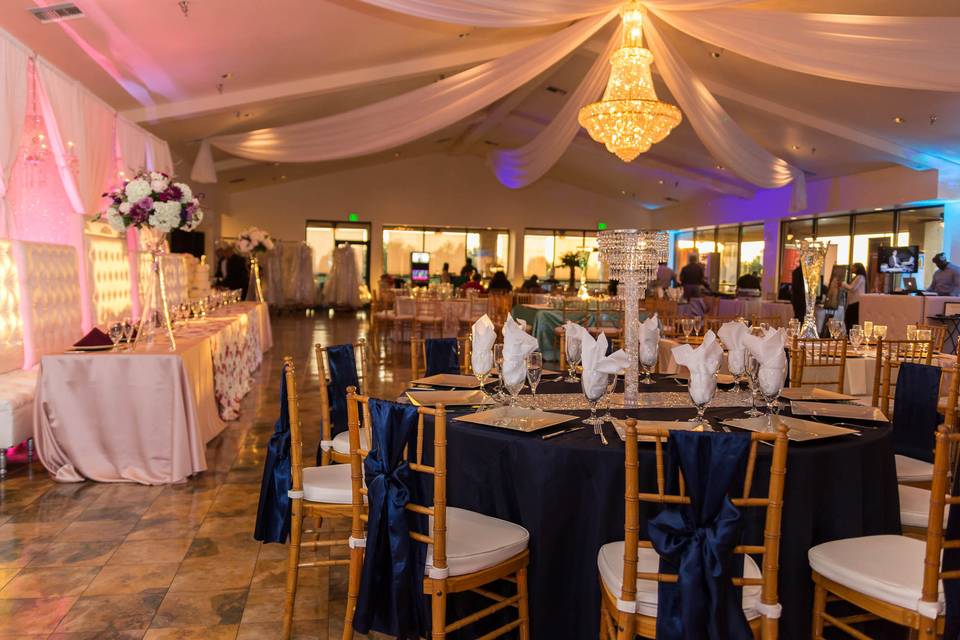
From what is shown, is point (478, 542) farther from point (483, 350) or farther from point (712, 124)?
point (712, 124)

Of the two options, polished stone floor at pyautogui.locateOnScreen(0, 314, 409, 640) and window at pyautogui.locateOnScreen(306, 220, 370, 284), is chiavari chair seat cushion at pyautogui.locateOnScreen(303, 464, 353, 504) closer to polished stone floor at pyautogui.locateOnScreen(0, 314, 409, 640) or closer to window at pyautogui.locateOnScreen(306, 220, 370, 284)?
polished stone floor at pyautogui.locateOnScreen(0, 314, 409, 640)

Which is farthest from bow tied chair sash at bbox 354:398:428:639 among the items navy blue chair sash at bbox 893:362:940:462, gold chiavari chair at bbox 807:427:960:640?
navy blue chair sash at bbox 893:362:940:462

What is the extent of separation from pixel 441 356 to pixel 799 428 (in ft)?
6.99

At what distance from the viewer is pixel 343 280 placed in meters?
19.9

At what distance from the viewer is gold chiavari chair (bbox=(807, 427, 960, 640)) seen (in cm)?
197

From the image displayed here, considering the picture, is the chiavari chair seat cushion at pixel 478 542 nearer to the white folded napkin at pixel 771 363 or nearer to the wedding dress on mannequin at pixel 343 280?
the white folded napkin at pixel 771 363

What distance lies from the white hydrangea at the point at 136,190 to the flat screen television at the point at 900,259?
36.2ft

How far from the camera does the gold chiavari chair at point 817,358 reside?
448 cm

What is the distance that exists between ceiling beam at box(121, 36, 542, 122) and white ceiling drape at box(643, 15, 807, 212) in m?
2.80

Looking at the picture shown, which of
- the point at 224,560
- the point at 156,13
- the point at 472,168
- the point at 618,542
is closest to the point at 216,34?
the point at 156,13

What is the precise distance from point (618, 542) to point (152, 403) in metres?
3.29

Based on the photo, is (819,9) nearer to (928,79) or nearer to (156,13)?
(928,79)

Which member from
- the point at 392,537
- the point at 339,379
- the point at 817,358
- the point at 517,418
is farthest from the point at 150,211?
the point at 817,358

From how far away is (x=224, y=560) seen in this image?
339 cm
